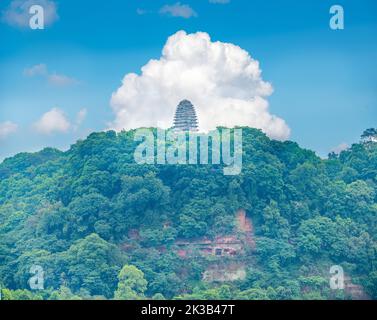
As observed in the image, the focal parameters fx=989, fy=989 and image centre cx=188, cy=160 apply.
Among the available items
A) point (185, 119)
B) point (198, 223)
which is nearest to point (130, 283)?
point (198, 223)

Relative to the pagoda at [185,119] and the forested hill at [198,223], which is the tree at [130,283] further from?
the pagoda at [185,119]

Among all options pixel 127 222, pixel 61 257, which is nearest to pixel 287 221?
pixel 127 222

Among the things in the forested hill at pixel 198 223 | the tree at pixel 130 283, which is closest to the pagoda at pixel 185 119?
the forested hill at pixel 198 223

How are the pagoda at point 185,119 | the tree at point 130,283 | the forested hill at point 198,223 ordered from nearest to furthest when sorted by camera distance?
the tree at point 130,283 < the forested hill at point 198,223 < the pagoda at point 185,119

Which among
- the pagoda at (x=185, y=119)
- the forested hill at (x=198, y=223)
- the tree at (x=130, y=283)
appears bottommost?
the tree at (x=130, y=283)
